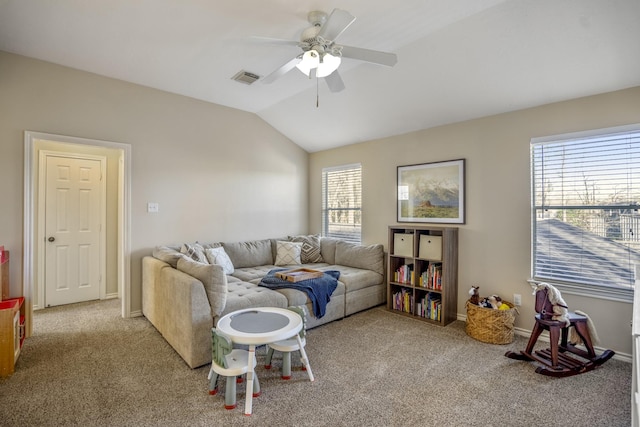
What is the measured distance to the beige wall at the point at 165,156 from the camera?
3.11m

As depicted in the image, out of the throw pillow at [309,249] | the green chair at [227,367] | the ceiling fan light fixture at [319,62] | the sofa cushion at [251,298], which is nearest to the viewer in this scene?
the green chair at [227,367]

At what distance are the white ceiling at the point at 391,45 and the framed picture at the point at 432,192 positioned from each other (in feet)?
1.98

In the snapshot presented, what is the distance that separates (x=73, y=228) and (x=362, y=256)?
13.1 feet

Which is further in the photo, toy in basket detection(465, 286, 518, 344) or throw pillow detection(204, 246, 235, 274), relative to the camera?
throw pillow detection(204, 246, 235, 274)

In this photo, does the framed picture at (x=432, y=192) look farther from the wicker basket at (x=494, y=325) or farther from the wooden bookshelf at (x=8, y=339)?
the wooden bookshelf at (x=8, y=339)

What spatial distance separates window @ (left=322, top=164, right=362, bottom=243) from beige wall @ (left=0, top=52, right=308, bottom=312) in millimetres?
436

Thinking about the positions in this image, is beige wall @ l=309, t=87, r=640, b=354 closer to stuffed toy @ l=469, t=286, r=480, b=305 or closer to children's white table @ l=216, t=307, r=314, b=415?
stuffed toy @ l=469, t=286, r=480, b=305

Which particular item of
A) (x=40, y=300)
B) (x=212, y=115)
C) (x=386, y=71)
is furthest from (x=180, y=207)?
(x=386, y=71)

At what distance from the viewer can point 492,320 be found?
10.1ft

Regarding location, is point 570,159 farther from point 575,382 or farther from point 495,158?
point 575,382

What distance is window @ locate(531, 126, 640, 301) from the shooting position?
2.74 m

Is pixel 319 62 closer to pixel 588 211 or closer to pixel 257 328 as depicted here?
pixel 257 328

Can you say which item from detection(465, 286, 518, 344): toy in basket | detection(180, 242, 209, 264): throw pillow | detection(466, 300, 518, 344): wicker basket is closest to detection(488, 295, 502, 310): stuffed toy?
detection(465, 286, 518, 344): toy in basket

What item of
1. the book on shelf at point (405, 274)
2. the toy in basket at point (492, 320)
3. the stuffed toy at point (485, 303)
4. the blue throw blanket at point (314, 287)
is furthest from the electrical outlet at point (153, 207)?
the stuffed toy at point (485, 303)
